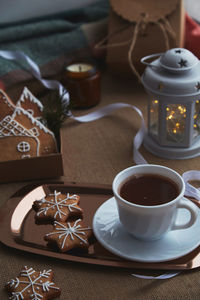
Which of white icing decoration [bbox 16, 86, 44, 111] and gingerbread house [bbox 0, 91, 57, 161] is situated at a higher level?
white icing decoration [bbox 16, 86, 44, 111]

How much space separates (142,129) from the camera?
2.67 feet

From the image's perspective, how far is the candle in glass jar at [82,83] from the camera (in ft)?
2.86

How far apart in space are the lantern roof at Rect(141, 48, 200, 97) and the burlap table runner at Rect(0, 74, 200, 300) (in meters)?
0.13

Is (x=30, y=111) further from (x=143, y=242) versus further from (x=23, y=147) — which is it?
(x=143, y=242)

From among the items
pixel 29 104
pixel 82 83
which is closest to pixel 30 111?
pixel 29 104

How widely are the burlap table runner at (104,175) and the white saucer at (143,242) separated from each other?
0.07 ft

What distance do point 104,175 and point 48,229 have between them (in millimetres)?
161

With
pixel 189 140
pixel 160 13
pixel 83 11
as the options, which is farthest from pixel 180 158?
pixel 83 11

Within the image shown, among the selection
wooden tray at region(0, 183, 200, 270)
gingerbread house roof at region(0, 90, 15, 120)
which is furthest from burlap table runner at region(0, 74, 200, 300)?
gingerbread house roof at region(0, 90, 15, 120)

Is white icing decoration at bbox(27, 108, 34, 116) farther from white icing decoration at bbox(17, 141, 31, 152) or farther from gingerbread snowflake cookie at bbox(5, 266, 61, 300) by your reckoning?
gingerbread snowflake cookie at bbox(5, 266, 61, 300)

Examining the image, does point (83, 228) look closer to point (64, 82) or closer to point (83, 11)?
point (64, 82)

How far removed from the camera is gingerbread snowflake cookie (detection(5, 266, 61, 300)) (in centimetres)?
50

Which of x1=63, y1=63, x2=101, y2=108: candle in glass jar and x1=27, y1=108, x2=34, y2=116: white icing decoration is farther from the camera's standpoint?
x1=63, y1=63, x2=101, y2=108: candle in glass jar

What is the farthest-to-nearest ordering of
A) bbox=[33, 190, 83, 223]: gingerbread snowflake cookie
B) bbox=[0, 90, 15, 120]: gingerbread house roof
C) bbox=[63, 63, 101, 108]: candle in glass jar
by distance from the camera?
bbox=[63, 63, 101, 108]: candle in glass jar, bbox=[0, 90, 15, 120]: gingerbread house roof, bbox=[33, 190, 83, 223]: gingerbread snowflake cookie
